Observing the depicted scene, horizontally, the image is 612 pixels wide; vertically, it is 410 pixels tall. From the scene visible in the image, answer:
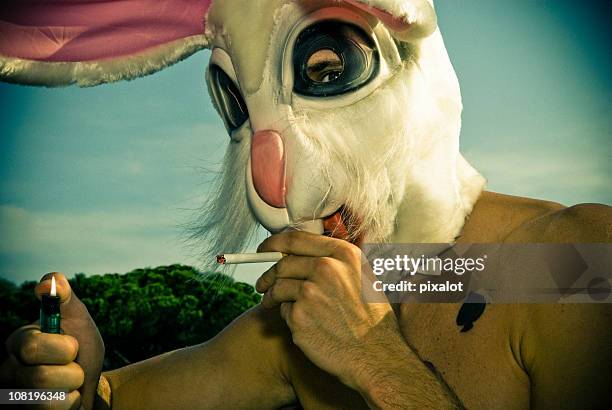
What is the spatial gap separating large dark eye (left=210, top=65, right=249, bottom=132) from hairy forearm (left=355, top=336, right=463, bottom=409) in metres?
0.43

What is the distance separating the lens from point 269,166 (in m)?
0.98

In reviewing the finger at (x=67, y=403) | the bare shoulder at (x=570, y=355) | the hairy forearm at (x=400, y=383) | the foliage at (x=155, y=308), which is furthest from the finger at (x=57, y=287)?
the foliage at (x=155, y=308)

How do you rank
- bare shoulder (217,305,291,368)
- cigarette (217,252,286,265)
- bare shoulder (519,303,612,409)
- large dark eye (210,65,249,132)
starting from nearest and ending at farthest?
bare shoulder (519,303,612,409), cigarette (217,252,286,265), large dark eye (210,65,249,132), bare shoulder (217,305,291,368)

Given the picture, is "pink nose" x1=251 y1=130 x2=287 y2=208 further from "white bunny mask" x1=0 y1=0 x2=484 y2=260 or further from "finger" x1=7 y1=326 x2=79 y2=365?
"finger" x1=7 y1=326 x2=79 y2=365

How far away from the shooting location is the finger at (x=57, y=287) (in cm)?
100

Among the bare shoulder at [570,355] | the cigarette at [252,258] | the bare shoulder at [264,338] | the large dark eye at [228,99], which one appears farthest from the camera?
the bare shoulder at [264,338]

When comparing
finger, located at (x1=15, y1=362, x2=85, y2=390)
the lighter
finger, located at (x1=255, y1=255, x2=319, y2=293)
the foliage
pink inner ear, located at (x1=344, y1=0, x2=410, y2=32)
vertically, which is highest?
pink inner ear, located at (x1=344, y1=0, x2=410, y2=32)

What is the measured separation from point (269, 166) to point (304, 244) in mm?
118

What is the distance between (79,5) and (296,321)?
639 millimetres

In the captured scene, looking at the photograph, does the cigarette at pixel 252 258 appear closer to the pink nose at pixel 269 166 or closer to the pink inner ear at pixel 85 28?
the pink nose at pixel 269 166

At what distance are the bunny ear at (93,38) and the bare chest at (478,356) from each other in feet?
1.92

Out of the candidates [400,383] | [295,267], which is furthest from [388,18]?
[400,383]

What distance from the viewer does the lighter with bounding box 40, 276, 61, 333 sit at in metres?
0.98

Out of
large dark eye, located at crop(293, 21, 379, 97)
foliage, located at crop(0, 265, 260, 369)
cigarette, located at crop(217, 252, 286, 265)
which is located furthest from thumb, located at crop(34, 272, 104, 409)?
foliage, located at crop(0, 265, 260, 369)
